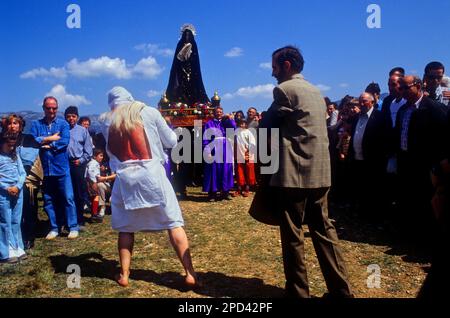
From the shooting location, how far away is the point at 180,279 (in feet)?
12.3

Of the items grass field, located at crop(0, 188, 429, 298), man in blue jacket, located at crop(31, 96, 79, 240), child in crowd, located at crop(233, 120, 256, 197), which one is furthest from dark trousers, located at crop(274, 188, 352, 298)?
child in crowd, located at crop(233, 120, 256, 197)

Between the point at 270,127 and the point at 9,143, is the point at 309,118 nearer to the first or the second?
the point at 270,127

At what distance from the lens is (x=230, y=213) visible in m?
6.61

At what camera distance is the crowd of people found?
9.91 ft

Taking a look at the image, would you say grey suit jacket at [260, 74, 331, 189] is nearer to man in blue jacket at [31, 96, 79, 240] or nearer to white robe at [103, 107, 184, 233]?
white robe at [103, 107, 184, 233]

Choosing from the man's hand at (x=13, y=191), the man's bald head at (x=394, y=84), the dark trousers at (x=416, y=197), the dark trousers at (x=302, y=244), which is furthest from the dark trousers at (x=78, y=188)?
the man's bald head at (x=394, y=84)

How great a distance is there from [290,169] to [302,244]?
64 centimetres

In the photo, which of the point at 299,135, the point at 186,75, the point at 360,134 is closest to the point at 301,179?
the point at 299,135

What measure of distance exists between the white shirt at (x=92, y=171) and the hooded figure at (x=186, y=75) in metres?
4.01

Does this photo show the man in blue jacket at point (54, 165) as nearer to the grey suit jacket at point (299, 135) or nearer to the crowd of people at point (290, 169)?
the crowd of people at point (290, 169)

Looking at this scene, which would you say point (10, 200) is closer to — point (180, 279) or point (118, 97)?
point (118, 97)

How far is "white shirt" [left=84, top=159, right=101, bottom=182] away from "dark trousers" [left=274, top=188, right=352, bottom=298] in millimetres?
4552

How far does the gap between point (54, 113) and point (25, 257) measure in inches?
78.0

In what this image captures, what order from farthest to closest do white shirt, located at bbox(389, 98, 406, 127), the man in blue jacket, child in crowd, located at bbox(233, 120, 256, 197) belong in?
child in crowd, located at bbox(233, 120, 256, 197) → white shirt, located at bbox(389, 98, 406, 127) → the man in blue jacket
